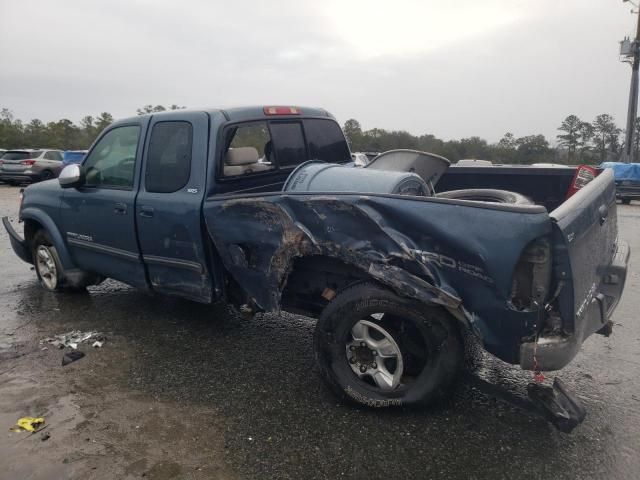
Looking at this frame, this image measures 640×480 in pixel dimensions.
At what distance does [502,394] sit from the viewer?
3303mm

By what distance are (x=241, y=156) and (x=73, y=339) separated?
219cm

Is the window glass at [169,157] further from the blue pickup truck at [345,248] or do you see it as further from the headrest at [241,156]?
the headrest at [241,156]

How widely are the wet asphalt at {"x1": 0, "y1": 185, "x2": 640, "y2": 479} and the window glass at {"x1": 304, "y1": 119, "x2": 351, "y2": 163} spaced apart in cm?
175

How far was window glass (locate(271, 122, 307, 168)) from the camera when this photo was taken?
175 inches

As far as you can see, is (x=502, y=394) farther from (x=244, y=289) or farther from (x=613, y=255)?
(x=244, y=289)

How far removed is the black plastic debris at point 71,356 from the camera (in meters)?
3.82

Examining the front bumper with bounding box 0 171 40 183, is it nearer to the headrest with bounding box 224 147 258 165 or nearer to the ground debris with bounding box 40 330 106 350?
the ground debris with bounding box 40 330 106 350

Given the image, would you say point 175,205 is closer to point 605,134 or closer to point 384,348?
point 384,348

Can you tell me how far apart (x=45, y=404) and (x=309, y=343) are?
1.99 meters

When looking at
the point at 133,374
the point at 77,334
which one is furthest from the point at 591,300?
the point at 77,334

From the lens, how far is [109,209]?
4.38 m

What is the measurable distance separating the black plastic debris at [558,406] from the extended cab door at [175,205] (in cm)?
240

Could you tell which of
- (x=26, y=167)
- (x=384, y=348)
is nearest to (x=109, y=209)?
(x=384, y=348)

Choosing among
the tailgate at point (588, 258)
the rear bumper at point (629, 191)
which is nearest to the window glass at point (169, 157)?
the tailgate at point (588, 258)
